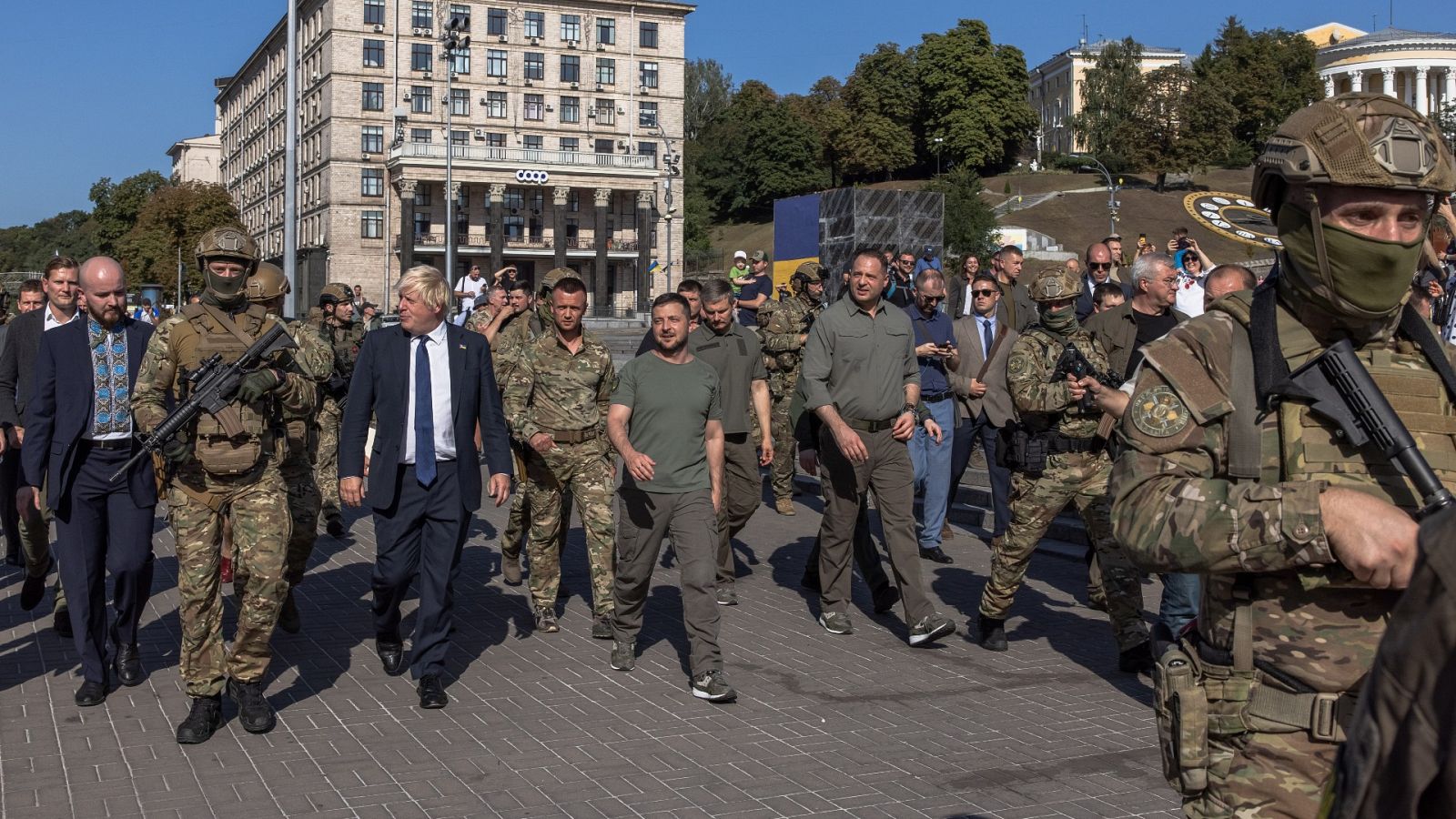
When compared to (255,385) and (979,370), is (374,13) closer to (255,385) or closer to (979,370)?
(979,370)

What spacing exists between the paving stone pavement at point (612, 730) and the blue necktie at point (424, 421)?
1139mm

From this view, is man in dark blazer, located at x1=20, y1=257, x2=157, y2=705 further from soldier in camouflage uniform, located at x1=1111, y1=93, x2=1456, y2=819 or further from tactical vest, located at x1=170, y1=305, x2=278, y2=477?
soldier in camouflage uniform, located at x1=1111, y1=93, x2=1456, y2=819

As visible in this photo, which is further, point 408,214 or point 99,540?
point 408,214

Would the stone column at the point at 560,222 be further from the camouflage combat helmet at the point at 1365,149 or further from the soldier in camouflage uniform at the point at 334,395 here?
the camouflage combat helmet at the point at 1365,149

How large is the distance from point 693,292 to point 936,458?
7.81 feet

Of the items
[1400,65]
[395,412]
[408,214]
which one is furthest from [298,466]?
[1400,65]

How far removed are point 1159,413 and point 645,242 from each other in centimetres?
9168

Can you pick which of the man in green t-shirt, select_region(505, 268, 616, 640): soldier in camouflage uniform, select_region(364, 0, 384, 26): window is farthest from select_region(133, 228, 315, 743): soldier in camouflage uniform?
select_region(364, 0, 384, 26): window

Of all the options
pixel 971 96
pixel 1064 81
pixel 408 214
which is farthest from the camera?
pixel 1064 81

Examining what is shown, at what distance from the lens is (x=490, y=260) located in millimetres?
91938

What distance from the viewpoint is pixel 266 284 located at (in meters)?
8.28

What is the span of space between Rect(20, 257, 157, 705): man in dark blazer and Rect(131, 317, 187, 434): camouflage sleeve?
16.9 inches

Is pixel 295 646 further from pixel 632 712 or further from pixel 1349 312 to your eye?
pixel 1349 312

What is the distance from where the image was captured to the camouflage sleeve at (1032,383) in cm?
793
